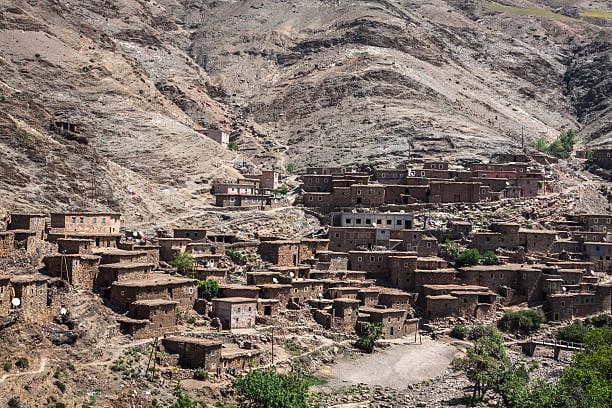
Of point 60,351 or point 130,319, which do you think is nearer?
point 60,351

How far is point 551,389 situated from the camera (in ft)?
136

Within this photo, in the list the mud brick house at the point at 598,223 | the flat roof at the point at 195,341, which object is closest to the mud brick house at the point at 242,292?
the flat roof at the point at 195,341

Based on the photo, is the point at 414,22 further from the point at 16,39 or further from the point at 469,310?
the point at 469,310

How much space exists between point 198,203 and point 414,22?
233 ft

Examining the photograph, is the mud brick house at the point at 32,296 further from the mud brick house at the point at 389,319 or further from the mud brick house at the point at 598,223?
the mud brick house at the point at 598,223

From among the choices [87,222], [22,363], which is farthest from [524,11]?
[22,363]

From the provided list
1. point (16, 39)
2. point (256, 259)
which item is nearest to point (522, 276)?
point (256, 259)

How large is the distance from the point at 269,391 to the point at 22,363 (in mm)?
10046

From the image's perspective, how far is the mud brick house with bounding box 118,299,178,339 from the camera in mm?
42469

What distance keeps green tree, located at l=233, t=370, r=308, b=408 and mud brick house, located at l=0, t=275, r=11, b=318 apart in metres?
10.1

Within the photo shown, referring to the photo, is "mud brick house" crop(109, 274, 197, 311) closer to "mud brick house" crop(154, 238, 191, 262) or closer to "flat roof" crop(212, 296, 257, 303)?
A: "flat roof" crop(212, 296, 257, 303)

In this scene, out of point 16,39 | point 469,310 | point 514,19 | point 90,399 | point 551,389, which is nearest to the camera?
point 90,399

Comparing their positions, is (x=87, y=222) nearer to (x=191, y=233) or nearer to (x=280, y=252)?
(x=191, y=233)

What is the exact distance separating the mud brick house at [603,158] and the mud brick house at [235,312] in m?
53.9
